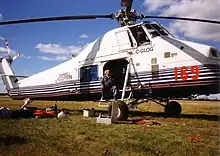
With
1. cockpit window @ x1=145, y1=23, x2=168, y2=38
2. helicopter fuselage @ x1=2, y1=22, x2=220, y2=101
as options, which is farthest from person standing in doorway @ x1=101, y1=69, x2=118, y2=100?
cockpit window @ x1=145, y1=23, x2=168, y2=38

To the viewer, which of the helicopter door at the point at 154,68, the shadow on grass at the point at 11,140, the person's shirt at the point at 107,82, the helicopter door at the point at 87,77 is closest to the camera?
the shadow on grass at the point at 11,140

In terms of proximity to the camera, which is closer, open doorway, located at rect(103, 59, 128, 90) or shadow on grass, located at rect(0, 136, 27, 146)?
shadow on grass, located at rect(0, 136, 27, 146)

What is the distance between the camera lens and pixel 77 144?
670cm

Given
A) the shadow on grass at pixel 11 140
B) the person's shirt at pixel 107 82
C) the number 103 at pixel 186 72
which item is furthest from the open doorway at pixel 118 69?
the shadow on grass at pixel 11 140

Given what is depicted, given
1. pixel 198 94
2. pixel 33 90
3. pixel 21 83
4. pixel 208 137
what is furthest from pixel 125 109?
pixel 21 83

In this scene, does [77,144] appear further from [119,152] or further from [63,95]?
[63,95]

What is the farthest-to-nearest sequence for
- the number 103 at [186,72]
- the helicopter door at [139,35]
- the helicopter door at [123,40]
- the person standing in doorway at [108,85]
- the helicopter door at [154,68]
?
the helicopter door at [123,40] < the person standing in doorway at [108,85] < the helicopter door at [139,35] < the helicopter door at [154,68] < the number 103 at [186,72]

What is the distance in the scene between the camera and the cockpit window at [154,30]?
1299 cm

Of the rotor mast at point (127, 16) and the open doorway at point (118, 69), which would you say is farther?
the open doorway at point (118, 69)

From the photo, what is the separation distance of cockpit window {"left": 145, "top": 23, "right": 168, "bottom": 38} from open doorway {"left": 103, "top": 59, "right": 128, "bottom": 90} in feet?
7.86

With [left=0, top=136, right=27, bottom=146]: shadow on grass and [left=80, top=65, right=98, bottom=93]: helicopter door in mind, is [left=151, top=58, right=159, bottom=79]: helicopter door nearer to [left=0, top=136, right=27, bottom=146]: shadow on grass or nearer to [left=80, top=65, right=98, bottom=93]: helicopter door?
[left=80, top=65, right=98, bottom=93]: helicopter door

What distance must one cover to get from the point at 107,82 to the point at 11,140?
7.09 meters

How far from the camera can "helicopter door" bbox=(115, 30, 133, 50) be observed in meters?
13.6

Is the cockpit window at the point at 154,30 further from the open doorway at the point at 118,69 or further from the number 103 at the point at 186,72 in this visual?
the open doorway at the point at 118,69
